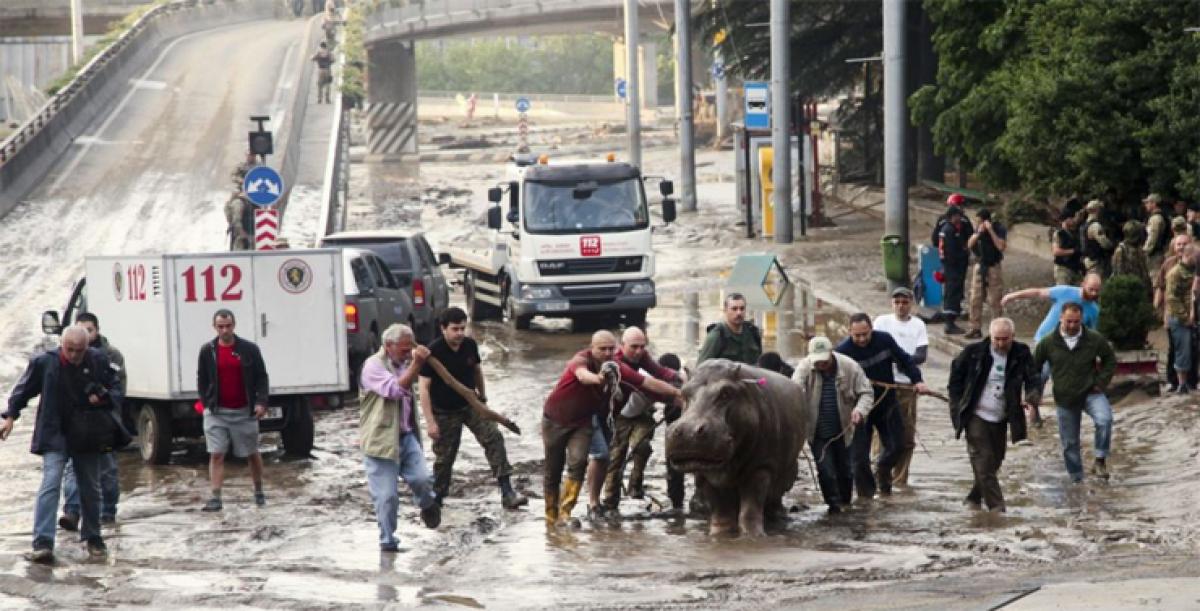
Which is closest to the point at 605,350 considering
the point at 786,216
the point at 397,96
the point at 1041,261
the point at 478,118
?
the point at 1041,261

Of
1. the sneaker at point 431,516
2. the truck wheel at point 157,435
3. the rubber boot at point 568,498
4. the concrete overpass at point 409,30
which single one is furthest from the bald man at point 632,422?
the concrete overpass at point 409,30

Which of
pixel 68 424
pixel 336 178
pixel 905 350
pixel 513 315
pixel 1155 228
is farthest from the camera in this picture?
pixel 336 178

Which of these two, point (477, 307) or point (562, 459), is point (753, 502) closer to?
point (562, 459)

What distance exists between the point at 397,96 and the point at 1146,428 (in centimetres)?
6956

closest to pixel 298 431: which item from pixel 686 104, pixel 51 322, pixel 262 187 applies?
pixel 51 322

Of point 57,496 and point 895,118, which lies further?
point 895,118

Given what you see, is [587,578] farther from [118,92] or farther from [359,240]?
[118,92]

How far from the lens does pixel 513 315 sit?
3200 centimetres

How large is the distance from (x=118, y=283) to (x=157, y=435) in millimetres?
1570

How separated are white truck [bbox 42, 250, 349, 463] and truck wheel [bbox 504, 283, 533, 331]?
1112 cm

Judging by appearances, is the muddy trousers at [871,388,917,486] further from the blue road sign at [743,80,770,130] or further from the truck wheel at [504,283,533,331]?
the blue road sign at [743,80,770,130]

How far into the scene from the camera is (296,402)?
20266 millimetres

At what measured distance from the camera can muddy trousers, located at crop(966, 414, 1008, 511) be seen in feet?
51.7

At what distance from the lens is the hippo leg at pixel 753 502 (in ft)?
48.8
